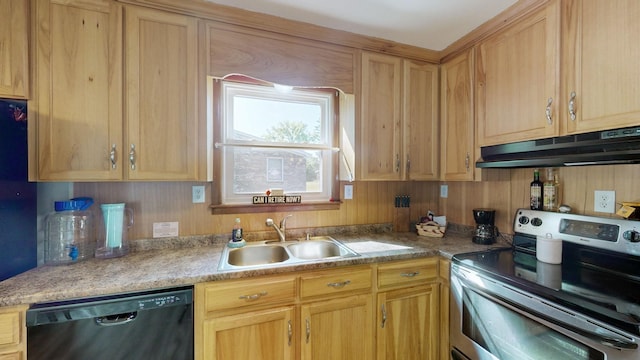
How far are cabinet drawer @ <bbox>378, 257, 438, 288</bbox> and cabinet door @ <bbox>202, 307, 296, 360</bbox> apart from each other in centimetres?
56

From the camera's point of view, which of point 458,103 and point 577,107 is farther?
point 458,103

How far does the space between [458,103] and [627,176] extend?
3.18 ft

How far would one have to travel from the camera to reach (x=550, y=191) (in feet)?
5.04

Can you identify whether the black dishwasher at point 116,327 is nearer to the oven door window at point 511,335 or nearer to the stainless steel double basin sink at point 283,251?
the stainless steel double basin sink at point 283,251

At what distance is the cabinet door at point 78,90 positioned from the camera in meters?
1.25

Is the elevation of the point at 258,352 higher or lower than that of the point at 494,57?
lower

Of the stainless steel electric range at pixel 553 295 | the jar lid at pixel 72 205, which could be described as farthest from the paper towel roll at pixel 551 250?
the jar lid at pixel 72 205

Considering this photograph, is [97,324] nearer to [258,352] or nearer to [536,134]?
[258,352]

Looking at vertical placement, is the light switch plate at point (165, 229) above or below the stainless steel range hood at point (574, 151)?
below

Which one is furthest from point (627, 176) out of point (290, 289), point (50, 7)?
point (50, 7)

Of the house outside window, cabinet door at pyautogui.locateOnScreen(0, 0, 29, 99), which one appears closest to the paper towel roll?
the house outside window

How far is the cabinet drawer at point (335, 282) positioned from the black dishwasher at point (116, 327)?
555 millimetres

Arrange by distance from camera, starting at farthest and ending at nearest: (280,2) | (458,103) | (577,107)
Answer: (458,103) → (280,2) → (577,107)

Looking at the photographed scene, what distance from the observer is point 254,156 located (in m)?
1.91
